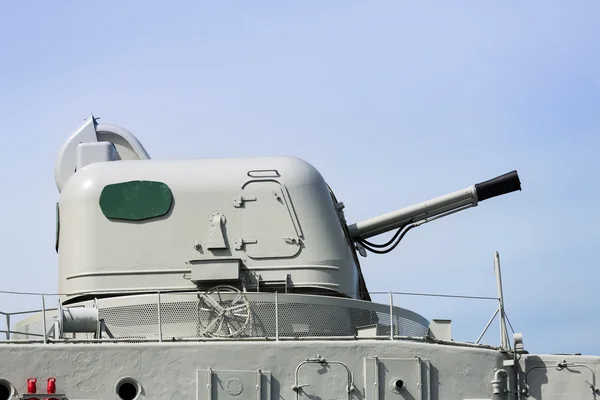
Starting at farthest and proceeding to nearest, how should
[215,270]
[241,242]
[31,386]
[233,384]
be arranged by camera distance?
1. [241,242]
2. [215,270]
3. [233,384]
4. [31,386]

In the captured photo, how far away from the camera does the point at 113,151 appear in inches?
896

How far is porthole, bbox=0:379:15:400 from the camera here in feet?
58.6

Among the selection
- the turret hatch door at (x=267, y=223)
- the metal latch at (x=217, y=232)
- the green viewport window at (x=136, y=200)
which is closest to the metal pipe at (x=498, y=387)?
the turret hatch door at (x=267, y=223)

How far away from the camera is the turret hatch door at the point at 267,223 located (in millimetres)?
20438

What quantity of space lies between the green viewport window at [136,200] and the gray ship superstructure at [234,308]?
25 mm

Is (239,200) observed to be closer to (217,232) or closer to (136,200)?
(217,232)

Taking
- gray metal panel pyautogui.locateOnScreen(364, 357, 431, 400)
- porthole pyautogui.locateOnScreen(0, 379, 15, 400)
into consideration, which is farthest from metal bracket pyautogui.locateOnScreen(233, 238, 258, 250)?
porthole pyautogui.locateOnScreen(0, 379, 15, 400)

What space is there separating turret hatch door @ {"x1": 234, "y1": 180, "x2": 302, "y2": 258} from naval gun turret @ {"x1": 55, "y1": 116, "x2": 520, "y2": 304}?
0.02 m

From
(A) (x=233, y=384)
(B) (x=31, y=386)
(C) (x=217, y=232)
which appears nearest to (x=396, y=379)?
(A) (x=233, y=384)

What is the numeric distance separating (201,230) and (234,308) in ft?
5.92

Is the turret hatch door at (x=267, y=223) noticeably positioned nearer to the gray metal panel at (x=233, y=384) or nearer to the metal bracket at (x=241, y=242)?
the metal bracket at (x=241, y=242)

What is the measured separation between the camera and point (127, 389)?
714 inches

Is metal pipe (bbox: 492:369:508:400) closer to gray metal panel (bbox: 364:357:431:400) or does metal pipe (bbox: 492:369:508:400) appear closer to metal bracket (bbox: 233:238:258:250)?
gray metal panel (bbox: 364:357:431:400)

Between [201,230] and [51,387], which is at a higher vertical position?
[201,230]
